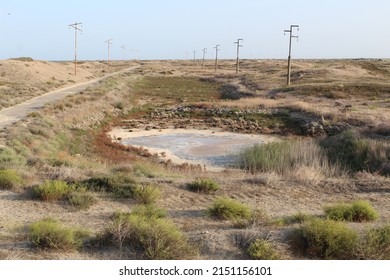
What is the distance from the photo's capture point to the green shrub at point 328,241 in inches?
296

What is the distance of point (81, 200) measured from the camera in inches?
422

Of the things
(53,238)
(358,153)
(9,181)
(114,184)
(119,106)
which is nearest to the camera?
(53,238)

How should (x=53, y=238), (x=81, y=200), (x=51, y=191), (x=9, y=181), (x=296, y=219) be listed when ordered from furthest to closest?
(x=9, y=181)
(x=51, y=191)
(x=81, y=200)
(x=296, y=219)
(x=53, y=238)

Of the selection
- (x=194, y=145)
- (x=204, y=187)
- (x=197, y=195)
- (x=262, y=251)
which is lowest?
(x=194, y=145)

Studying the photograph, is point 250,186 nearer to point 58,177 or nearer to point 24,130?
point 58,177

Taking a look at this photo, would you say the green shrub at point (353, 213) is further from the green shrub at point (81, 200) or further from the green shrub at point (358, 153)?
the green shrub at point (358, 153)

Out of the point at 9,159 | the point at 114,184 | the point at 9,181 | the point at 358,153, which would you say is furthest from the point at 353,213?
the point at 358,153

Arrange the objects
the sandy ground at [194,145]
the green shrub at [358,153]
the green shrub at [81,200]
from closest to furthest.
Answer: the green shrub at [81,200] → the green shrub at [358,153] → the sandy ground at [194,145]

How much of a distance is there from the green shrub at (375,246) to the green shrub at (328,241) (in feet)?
0.53

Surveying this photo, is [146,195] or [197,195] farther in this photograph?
[197,195]

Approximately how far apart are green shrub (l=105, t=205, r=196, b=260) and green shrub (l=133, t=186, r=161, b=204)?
2928 millimetres

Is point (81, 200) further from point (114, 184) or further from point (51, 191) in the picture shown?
point (114, 184)

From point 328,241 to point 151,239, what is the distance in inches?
120

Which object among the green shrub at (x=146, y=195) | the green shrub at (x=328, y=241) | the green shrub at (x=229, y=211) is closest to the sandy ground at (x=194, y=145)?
the green shrub at (x=146, y=195)
